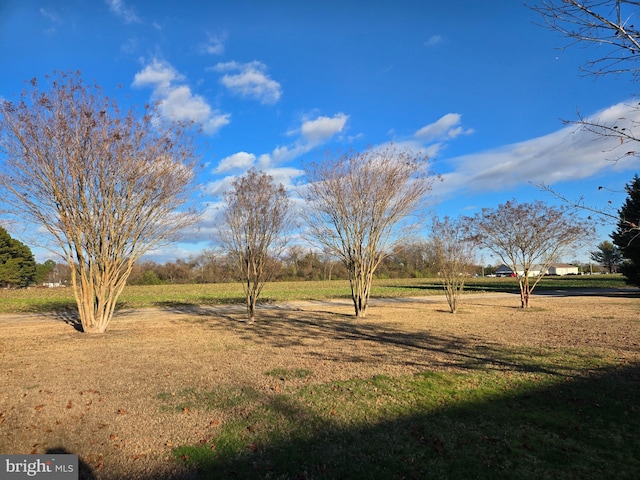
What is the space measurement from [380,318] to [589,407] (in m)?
10.4

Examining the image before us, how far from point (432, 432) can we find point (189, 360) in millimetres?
5371

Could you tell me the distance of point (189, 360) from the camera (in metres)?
7.69

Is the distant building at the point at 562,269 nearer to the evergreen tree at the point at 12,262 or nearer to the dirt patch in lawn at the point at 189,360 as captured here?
the dirt patch in lawn at the point at 189,360

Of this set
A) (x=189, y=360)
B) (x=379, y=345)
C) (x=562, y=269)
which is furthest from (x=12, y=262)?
(x=562, y=269)

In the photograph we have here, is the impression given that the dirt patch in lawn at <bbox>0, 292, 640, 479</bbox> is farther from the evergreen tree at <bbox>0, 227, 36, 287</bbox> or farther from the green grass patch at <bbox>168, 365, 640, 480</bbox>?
the evergreen tree at <bbox>0, 227, 36, 287</bbox>

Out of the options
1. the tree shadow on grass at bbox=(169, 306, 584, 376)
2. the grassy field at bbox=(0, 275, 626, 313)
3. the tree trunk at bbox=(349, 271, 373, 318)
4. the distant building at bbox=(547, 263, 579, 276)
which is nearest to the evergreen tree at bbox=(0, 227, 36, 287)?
the grassy field at bbox=(0, 275, 626, 313)

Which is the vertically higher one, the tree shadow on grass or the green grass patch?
the green grass patch

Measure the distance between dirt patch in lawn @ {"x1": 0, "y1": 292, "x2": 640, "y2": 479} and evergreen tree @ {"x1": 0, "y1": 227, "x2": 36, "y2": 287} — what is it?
35225 mm

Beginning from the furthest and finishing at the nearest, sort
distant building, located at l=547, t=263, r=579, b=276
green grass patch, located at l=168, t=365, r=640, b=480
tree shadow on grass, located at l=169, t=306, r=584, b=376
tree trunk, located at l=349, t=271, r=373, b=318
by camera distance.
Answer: distant building, located at l=547, t=263, r=579, b=276 < tree trunk, located at l=349, t=271, r=373, b=318 < tree shadow on grass, located at l=169, t=306, r=584, b=376 < green grass patch, located at l=168, t=365, r=640, b=480

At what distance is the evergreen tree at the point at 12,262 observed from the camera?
42.0 m

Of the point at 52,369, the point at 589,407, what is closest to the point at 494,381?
the point at 589,407

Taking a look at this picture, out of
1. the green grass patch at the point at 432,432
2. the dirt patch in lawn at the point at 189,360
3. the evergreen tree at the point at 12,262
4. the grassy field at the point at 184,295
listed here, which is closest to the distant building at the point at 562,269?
the grassy field at the point at 184,295

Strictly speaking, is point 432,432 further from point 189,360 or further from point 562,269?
point 562,269

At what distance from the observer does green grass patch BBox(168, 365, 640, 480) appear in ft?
10.8
